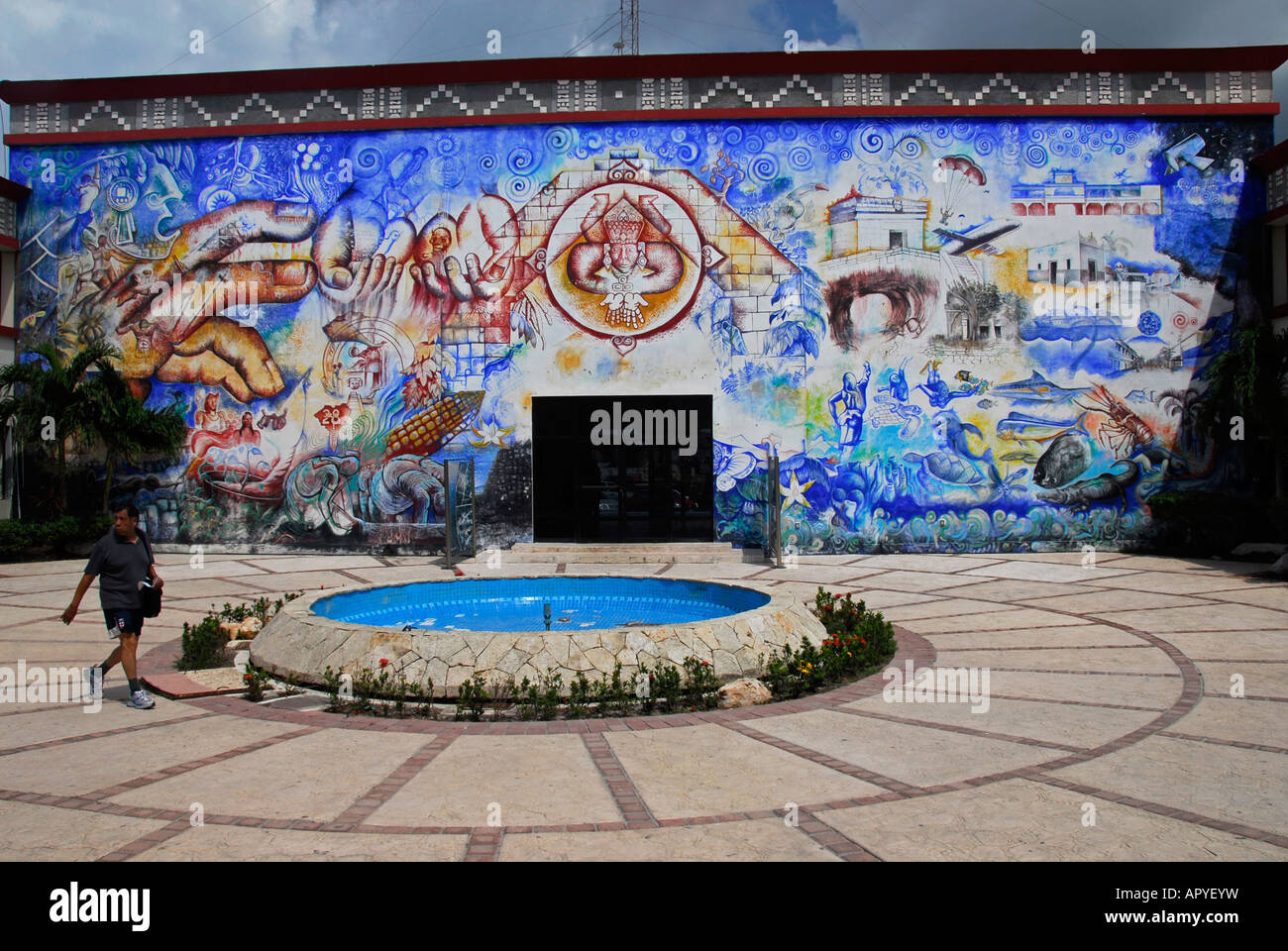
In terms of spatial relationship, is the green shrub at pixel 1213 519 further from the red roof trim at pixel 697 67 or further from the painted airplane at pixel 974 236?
the red roof trim at pixel 697 67

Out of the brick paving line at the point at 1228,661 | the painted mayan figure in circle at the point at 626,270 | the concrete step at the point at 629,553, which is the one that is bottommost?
the brick paving line at the point at 1228,661

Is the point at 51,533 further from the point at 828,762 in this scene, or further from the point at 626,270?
the point at 828,762

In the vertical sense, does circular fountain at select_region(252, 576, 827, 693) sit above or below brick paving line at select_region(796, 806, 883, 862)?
above

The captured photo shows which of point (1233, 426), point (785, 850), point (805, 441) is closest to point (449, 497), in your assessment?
point (805, 441)

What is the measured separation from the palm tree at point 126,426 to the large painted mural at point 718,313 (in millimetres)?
488

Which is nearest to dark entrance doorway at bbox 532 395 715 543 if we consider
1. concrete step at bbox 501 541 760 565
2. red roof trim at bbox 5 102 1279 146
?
concrete step at bbox 501 541 760 565

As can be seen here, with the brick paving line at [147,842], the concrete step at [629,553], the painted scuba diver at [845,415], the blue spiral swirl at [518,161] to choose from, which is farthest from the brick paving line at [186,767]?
the blue spiral swirl at [518,161]

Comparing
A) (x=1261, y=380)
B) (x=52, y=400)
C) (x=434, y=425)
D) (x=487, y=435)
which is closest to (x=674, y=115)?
(x=487, y=435)

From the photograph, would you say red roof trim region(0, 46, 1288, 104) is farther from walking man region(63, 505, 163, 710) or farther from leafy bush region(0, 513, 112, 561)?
walking man region(63, 505, 163, 710)

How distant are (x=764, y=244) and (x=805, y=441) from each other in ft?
13.1

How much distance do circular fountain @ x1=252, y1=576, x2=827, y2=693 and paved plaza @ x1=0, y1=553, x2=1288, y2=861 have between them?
584mm

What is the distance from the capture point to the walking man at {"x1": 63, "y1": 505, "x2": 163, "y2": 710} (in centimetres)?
760

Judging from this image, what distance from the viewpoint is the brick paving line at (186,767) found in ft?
18.2

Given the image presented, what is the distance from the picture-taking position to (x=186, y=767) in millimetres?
6098
